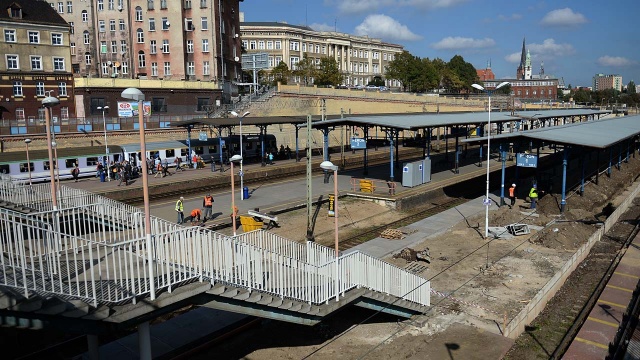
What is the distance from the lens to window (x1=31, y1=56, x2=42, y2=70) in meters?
51.9

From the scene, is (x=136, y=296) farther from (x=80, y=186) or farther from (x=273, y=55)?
(x=273, y=55)

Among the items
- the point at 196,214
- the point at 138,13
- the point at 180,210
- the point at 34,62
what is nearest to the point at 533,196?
the point at 196,214

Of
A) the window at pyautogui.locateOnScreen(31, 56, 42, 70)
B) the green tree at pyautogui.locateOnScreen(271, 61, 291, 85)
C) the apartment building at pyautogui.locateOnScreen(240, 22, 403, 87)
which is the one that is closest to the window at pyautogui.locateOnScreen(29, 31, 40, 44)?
the window at pyautogui.locateOnScreen(31, 56, 42, 70)

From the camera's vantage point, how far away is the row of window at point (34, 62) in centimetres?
5057

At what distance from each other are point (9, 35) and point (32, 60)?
3.01m

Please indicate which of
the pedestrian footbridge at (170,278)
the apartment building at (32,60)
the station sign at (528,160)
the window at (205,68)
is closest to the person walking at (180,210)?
the pedestrian footbridge at (170,278)

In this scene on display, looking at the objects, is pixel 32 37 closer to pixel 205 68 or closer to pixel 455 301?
pixel 205 68

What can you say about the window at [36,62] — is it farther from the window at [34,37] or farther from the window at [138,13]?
the window at [138,13]

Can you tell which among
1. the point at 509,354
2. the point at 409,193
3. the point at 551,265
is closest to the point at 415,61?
the point at 409,193

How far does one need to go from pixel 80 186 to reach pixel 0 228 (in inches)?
1136

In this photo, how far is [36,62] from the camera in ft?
171

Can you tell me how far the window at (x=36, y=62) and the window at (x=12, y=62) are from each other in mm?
1432

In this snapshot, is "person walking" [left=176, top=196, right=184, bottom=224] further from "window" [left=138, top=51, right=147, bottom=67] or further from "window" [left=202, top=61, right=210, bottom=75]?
"window" [left=138, top=51, right=147, bottom=67]

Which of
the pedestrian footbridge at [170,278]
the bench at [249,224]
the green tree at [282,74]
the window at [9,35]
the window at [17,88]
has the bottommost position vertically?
the bench at [249,224]
